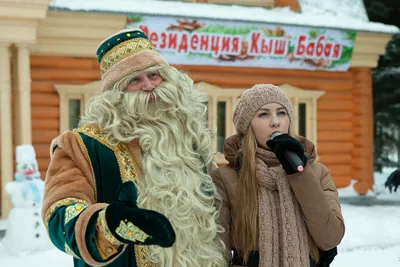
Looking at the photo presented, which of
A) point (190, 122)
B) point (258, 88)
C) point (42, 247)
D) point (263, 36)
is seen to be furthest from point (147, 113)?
point (263, 36)

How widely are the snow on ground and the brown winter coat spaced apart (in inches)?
147

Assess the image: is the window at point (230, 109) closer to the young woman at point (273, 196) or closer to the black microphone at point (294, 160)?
the young woman at point (273, 196)

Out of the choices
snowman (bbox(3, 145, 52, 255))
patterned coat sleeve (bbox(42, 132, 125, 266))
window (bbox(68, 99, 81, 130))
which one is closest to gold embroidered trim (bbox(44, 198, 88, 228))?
patterned coat sleeve (bbox(42, 132, 125, 266))

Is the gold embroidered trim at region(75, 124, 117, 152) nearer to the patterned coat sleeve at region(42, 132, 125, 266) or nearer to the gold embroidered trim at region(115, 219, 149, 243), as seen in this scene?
the patterned coat sleeve at region(42, 132, 125, 266)

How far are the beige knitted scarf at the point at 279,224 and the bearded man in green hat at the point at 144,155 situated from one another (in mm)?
185

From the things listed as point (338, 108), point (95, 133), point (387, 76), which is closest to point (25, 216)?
point (95, 133)

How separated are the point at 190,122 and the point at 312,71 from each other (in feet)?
26.4

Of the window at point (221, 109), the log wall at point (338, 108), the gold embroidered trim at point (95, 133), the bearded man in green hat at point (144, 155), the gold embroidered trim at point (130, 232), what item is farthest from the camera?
the log wall at point (338, 108)

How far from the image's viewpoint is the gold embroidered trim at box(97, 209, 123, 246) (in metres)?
1.65

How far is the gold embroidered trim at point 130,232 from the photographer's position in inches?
61.1

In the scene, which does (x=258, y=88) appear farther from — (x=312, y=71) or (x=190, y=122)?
(x=312, y=71)

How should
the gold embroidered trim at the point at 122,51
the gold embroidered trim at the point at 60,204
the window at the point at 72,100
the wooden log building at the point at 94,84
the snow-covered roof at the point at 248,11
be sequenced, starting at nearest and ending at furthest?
the gold embroidered trim at the point at 60,204 → the gold embroidered trim at the point at 122,51 → the wooden log building at the point at 94,84 → the snow-covered roof at the point at 248,11 → the window at the point at 72,100

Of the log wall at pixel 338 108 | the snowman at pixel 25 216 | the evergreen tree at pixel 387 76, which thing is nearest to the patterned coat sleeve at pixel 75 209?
the snowman at pixel 25 216

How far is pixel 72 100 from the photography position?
28.1ft
